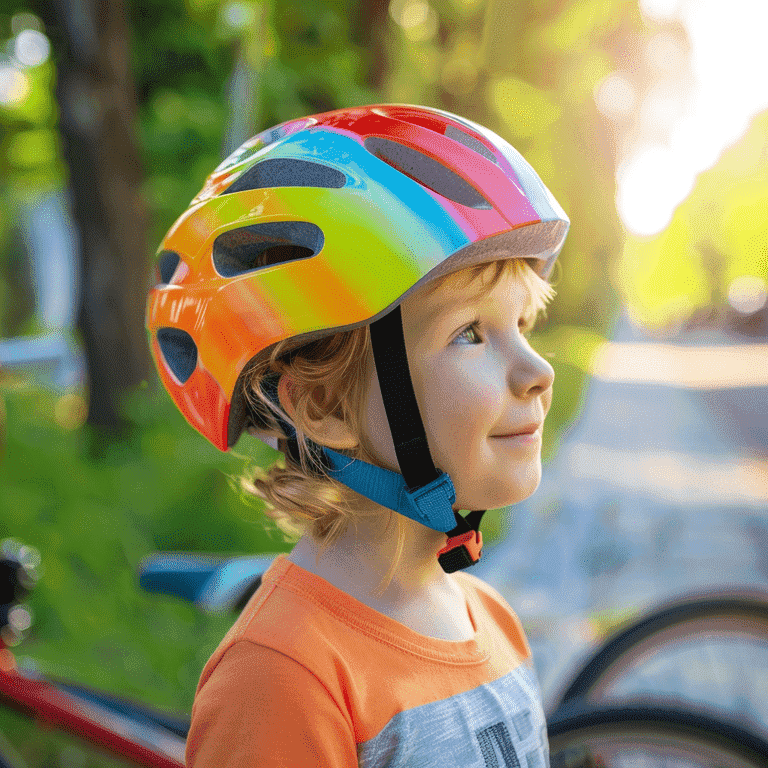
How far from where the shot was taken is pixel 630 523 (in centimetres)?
642

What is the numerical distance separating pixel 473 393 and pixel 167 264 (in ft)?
2.82

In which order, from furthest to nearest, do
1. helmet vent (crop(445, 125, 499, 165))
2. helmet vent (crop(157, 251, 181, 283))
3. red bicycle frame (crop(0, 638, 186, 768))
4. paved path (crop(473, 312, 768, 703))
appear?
paved path (crop(473, 312, 768, 703))
red bicycle frame (crop(0, 638, 186, 768))
helmet vent (crop(157, 251, 181, 283))
helmet vent (crop(445, 125, 499, 165))

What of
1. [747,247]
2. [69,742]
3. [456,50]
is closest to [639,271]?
[747,247]

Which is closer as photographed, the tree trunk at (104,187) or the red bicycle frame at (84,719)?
the red bicycle frame at (84,719)

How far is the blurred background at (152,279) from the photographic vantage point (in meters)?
4.25

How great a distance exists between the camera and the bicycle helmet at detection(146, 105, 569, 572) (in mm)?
1374

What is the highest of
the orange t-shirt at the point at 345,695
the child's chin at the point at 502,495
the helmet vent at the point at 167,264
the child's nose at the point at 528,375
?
the helmet vent at the point at 167,264

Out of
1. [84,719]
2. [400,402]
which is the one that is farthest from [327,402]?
[84,719]

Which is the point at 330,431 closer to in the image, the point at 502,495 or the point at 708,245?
the point at 502,495

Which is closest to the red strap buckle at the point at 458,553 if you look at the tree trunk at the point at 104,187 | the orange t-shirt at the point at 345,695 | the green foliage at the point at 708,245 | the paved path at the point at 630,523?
the orange t-shirt at the point at 345,695

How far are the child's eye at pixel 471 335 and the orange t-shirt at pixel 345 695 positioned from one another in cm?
52

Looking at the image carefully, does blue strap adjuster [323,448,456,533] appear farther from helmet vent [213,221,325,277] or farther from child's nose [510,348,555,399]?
helmet vent [213,221,325,277]

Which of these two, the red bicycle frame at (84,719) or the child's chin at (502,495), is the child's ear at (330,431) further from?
the red bicycle frame at (84,719)

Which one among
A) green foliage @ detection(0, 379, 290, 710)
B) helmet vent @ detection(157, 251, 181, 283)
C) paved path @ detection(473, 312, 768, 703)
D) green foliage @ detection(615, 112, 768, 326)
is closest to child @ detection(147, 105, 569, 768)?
helmet vent @ detection(157, 251, 181, 283)
